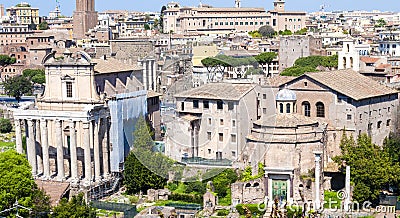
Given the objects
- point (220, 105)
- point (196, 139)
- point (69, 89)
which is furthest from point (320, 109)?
point (69, 89)

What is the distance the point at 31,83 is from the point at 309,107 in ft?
132

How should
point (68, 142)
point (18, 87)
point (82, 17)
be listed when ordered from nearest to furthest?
point (68, 142) < point (18, 87) < point (82, 17)

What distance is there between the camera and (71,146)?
3359 centimetres


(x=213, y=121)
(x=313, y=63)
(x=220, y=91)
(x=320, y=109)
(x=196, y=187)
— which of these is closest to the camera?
(x=220, y=91)

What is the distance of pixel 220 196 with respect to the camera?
3148 centimetres

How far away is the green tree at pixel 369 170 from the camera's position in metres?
29.1

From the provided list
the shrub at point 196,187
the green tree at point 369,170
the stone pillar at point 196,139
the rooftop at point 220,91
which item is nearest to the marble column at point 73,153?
the shrub at point 196,187

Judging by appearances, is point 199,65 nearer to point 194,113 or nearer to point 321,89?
point 194,113

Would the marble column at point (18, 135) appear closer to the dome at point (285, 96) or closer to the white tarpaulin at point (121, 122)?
the white tarpaulin at point (121, 122)

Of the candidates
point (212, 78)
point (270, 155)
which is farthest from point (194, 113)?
point (270, 155)

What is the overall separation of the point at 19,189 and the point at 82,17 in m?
78.6

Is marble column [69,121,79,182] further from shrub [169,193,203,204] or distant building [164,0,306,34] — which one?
distant building [164,0,306,34]

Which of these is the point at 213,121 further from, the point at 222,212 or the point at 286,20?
the point at 286,20

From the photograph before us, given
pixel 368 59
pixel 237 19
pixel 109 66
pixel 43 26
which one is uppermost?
pixel 237 19
